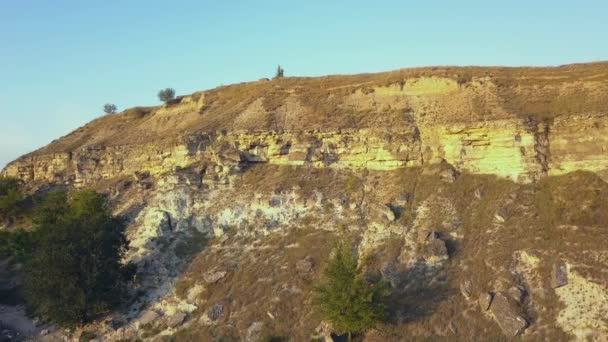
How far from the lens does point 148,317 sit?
35.8 m

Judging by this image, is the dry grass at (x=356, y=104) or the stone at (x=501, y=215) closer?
the stone at (x=501, y=215)

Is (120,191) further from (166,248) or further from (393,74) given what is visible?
(393,74)

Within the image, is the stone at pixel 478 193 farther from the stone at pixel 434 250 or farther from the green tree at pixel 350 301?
the green tree at pixel 350 301

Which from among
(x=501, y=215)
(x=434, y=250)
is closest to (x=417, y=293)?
(x=434, y=250)

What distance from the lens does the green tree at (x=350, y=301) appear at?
94.5ft

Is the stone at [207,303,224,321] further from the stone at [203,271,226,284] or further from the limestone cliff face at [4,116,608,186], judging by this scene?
Answer: the limestone cliff face at [4,116,608,186]

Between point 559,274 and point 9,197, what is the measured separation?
51397 millimetres

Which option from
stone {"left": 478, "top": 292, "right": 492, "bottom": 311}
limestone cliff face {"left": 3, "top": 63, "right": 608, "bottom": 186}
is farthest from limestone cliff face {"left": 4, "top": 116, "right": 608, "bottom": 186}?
stone {"left": 478, "top": 292, "right": 492, "bottom": 311}

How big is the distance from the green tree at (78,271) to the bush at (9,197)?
58.4ft

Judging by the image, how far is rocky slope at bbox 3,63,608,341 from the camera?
3036 centimetres

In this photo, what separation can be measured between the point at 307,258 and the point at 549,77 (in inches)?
951

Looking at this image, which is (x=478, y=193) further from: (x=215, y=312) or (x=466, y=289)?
(x=215, y=312)

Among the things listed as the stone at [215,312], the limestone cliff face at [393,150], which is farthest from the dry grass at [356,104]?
the stone at [215,312]

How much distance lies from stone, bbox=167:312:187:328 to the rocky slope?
14 cm
